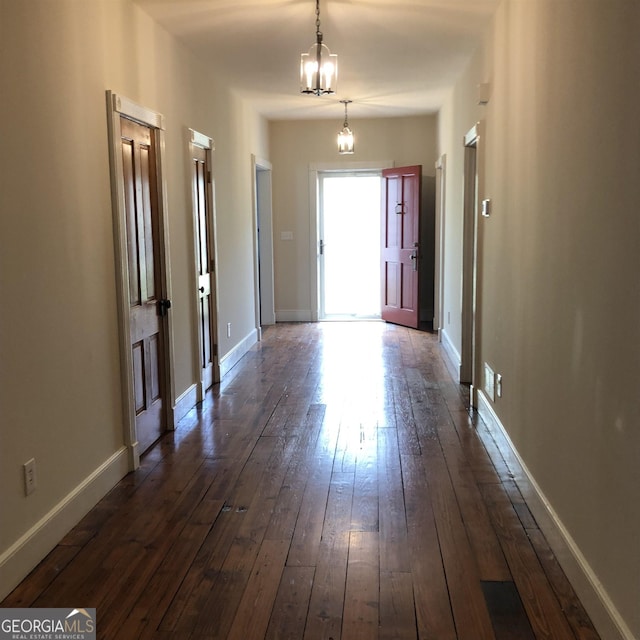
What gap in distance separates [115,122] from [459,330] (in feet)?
11.4

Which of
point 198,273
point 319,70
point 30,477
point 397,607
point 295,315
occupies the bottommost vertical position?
point 397,607

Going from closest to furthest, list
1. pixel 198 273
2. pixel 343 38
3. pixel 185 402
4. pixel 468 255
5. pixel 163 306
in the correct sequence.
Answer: pixel 163 306, pixel 343 38, pixel 185 402, pixel 198 273, pixel 468 255

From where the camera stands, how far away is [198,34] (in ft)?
14.2

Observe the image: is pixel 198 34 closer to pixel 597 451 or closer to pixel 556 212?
pixel 556 212

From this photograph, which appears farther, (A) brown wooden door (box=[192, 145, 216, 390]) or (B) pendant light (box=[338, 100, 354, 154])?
(B) pendant light (box=[338, 100, 354, 154])

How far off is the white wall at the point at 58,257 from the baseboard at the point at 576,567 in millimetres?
2009

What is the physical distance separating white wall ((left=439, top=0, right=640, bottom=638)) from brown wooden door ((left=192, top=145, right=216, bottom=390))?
228cm

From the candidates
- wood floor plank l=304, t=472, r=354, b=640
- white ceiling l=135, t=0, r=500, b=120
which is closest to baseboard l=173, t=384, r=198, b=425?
wood floor plank l=304, t=472, r=354, b=640

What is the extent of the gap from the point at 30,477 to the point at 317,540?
3.84 ft

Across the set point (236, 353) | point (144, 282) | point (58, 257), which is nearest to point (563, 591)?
point (58, 257)

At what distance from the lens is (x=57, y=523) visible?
8.93ft

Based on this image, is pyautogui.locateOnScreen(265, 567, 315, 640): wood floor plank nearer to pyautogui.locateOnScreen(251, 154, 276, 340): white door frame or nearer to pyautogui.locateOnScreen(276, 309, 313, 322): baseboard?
pyautogui.locateOnScreen(251, 154, 276, 340): white door frame

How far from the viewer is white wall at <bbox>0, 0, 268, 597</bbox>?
2.39m

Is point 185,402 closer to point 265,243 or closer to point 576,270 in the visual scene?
point 576,270
